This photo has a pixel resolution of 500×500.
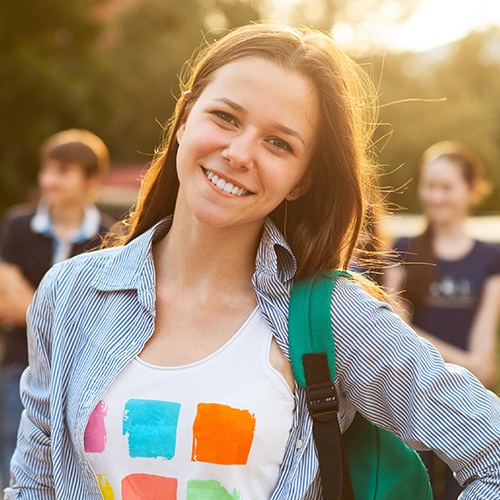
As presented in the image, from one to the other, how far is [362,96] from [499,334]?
10251mm

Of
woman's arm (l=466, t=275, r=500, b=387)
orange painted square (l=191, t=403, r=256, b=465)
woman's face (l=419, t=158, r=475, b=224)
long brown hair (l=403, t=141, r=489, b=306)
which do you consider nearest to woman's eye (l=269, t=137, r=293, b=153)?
orange painted square (l=191, t=403, r=256, b=465)

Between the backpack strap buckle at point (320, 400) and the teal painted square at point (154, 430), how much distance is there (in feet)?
0.97

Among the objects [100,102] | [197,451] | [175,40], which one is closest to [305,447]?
[197,451]

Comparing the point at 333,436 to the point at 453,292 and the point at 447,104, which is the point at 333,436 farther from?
the point at 447,104

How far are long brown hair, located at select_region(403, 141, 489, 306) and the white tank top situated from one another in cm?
254

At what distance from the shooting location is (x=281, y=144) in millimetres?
2035

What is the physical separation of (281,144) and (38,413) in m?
0.90

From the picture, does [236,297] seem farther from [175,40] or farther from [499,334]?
[175,40]

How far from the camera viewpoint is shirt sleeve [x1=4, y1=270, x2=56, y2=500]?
2.13 meters

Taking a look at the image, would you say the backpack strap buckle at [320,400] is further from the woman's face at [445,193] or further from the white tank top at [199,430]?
the woman's face at [445,193]

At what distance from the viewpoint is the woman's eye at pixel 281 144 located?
2.02m

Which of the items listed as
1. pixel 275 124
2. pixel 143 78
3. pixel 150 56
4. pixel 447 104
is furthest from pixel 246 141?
pixel 447 104

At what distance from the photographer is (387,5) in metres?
40.9

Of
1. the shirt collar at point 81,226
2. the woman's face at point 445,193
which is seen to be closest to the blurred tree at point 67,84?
the woman's face at point 445,193
